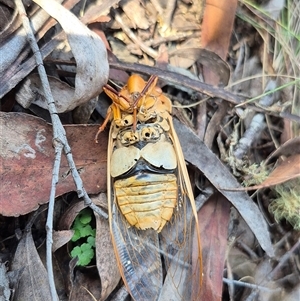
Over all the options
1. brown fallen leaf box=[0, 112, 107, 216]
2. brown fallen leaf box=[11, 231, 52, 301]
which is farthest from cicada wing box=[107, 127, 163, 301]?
brown fallen leaf box=[11, 231, 52, 301]

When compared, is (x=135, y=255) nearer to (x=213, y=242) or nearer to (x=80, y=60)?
(x=213, y=242)

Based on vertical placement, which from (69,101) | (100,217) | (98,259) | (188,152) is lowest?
(98,259)

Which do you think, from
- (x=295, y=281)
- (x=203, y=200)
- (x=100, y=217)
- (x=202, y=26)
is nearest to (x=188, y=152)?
(x=203, y=200)

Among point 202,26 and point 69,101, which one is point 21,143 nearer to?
point 69,101

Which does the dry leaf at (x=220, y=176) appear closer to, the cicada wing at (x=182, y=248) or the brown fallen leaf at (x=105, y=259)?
the cicada wing at (x=182, y=248)

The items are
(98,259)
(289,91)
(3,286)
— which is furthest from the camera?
(289,91)

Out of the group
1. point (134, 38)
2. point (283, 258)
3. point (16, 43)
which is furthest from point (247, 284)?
point (16, 43)
